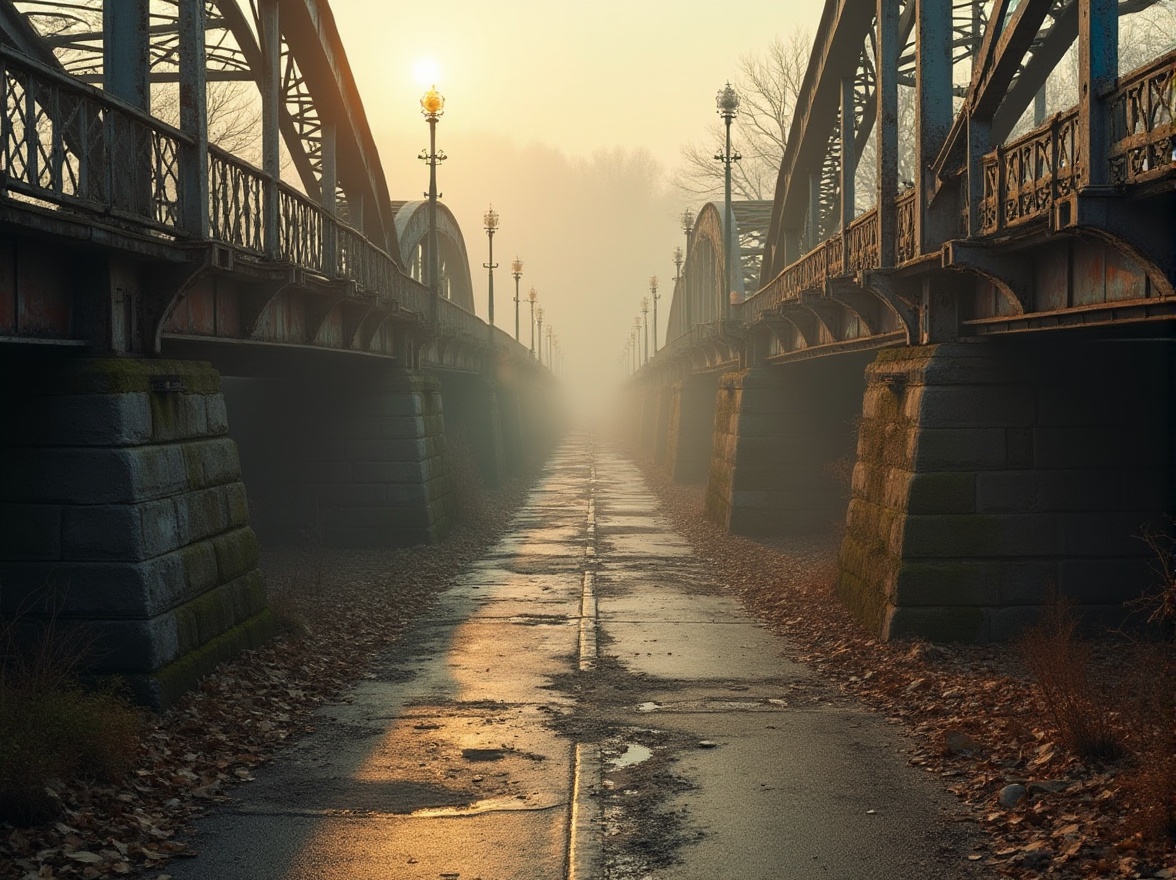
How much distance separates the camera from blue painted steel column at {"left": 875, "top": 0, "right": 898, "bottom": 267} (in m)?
14.7

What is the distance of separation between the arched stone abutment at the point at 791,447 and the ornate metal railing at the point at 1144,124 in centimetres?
1701

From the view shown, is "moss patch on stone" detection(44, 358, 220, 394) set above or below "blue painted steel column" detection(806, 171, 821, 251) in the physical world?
below

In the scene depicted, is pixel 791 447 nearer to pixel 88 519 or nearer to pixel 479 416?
pixel 479 416

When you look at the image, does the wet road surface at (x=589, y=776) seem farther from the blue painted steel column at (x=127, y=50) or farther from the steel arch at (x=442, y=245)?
the steel arch at (x=442, y=245)

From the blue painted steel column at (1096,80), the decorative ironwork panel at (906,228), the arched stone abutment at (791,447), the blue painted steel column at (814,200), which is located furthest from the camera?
the arched stone abutment at (791,447)

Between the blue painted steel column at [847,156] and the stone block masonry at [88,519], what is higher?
the blue painted steel column at [847,156]

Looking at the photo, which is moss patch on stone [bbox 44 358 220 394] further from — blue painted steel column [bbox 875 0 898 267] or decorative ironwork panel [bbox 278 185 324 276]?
blue painted steel column [bbox 875 0 898 267]

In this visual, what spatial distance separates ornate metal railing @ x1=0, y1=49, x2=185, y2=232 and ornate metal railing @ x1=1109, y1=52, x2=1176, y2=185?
22.4ft

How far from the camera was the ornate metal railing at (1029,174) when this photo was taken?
907cm

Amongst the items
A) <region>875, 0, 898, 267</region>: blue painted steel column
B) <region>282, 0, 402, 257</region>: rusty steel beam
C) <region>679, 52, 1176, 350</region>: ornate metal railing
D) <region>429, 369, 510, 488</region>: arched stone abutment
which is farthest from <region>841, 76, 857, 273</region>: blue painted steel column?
<region>429, 369, 510, 488</region>: arched stone abutment

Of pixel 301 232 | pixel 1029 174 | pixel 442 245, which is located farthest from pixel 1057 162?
pixel 442 245

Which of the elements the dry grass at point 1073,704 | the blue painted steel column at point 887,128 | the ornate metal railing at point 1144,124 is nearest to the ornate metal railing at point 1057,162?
the ornate metal railing at point 1144,124

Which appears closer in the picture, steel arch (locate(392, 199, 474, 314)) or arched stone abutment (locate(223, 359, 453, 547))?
arched stone abutment (locate(223, 359, 453, 547))

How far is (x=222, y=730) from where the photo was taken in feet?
32.6
